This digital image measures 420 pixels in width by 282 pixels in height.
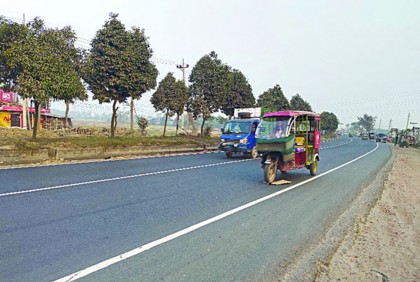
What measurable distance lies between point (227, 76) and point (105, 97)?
50.3 ft

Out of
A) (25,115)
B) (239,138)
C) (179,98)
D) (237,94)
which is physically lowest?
(239,138)

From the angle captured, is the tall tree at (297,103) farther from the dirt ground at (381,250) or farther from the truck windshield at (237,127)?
the dirt ground at (381,250)

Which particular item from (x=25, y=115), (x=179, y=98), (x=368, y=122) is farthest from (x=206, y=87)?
(x=368, y=122)

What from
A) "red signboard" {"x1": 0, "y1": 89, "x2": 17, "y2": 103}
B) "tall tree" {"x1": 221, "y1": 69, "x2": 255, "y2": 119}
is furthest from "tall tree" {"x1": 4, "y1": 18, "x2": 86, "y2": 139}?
"red signboard" {"x1": 0, "y1": 89, "x2": 17, "y2": 103}

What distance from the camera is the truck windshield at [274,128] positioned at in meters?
11.2

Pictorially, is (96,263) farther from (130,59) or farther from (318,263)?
(130,59)

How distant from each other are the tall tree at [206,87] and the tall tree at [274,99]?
650 inches

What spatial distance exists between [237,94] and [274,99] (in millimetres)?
14790

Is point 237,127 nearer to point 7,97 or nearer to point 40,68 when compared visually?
point 40,68

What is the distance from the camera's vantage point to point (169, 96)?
28.5m

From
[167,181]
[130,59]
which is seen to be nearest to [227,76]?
[130,59]

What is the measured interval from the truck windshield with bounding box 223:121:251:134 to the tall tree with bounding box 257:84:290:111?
1090 inches

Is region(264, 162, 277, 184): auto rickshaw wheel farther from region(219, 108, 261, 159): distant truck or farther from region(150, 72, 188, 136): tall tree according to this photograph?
region(150, 72, 188, 136): tall tree

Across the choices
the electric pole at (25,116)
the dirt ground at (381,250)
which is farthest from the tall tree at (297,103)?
the dirt ground at (381,250)
